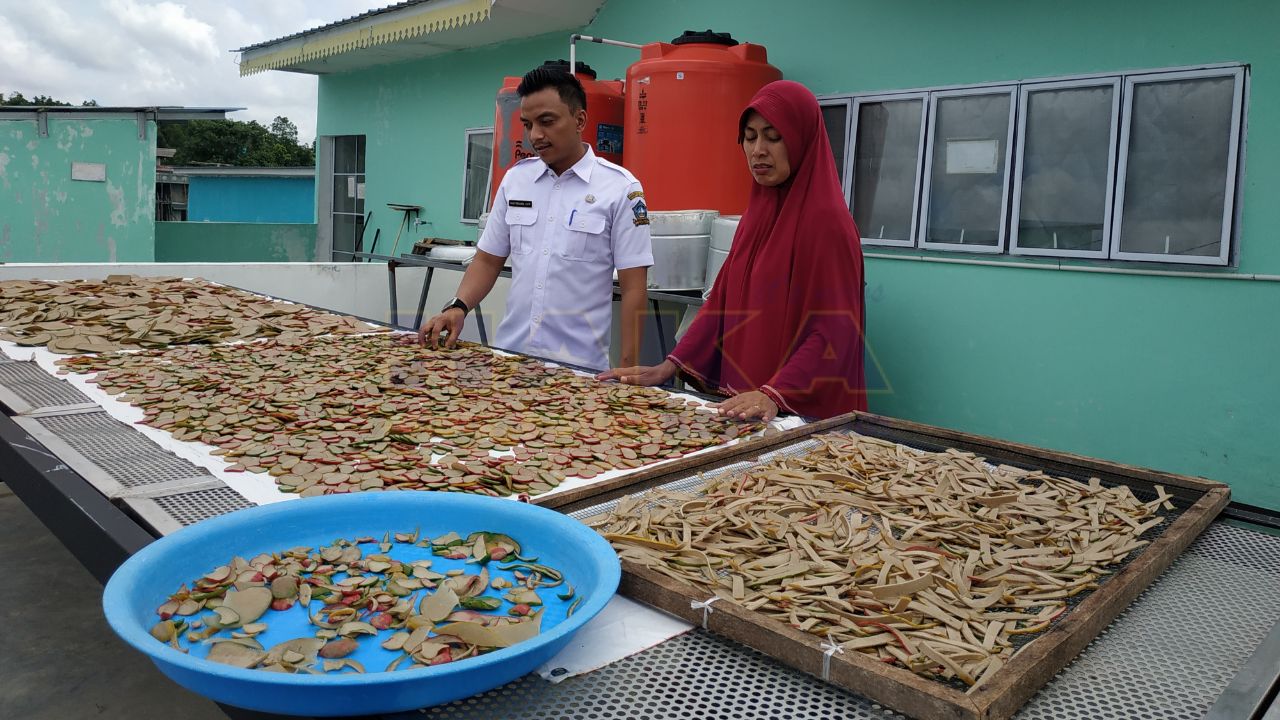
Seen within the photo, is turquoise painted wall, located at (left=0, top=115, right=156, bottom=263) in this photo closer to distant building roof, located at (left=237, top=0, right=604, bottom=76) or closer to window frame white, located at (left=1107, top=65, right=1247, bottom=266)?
distant building roof, located at (left=237, top=0, right=604, bottom=76)

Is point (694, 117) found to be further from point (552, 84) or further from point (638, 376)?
point (638, 376)

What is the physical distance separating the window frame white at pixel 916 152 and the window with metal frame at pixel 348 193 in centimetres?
654

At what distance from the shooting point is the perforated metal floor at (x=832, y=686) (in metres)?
0.86

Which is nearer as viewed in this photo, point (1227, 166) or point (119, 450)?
point (119, 450)

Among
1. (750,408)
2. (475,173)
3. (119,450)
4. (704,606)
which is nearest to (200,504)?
(119,450)

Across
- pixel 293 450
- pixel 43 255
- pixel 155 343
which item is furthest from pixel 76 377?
pixel 43 255

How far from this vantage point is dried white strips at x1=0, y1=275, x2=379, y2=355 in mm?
2754

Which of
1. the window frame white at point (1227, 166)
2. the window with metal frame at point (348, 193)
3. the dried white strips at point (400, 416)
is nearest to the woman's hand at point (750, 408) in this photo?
the dried white strips at point (400, 416)

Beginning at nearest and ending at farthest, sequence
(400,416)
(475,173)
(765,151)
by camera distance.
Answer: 1. (400,416)
2. (765,151)
3. (475,173)

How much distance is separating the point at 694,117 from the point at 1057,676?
4017mm

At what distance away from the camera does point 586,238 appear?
3.02 meters

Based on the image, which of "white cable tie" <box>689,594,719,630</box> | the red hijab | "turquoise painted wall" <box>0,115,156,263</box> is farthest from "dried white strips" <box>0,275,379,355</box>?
"turquoise painted wall" <box>0,115,156,263</box>

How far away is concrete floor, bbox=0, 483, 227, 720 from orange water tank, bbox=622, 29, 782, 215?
3.10m

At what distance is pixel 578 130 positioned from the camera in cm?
295
